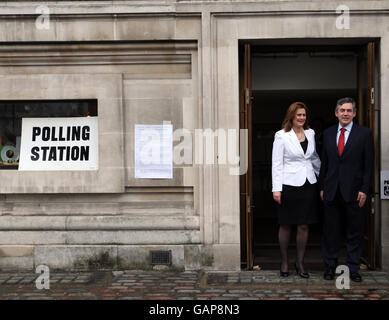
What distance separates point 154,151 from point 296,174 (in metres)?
1.98

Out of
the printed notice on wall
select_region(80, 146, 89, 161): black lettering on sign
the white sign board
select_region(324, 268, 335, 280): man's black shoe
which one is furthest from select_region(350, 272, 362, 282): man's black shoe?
select_region(80, 146, 89, 161): black lettering on sign

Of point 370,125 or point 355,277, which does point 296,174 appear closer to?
point 370,125

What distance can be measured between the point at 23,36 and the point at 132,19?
1.53m

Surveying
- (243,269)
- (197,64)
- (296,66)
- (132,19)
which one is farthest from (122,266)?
(296,66)

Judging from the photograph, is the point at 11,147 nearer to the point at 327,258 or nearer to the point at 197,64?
the point at 197,64

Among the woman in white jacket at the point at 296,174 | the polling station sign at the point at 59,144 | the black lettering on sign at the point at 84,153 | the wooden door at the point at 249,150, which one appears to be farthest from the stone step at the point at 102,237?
the woman in white jacket at the point at 296,174

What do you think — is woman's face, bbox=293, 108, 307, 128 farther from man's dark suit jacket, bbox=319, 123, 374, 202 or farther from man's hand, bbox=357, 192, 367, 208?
man's hand, bbox=357, 192, 367, 208

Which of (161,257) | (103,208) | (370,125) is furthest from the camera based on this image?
(103,208)

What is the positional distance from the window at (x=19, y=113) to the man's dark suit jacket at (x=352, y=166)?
3.36 metres

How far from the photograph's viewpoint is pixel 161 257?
675cm

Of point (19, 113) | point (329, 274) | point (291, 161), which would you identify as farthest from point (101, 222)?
point (329, 274)

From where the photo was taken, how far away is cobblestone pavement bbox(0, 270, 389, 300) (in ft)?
18.5

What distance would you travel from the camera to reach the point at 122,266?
267 inches

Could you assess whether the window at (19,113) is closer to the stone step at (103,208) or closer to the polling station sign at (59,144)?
the polling station sign at (59,144)
